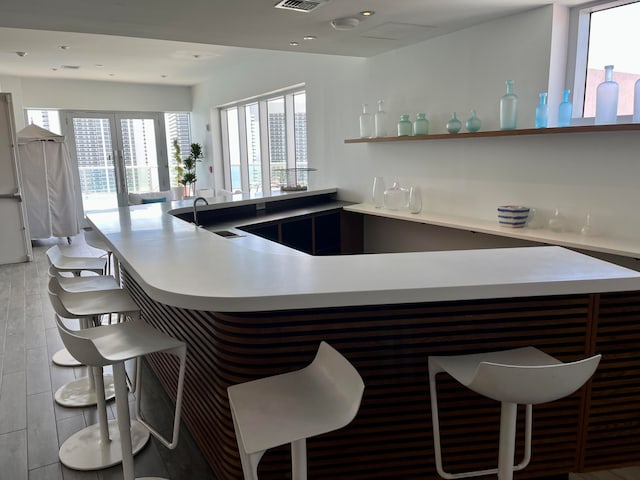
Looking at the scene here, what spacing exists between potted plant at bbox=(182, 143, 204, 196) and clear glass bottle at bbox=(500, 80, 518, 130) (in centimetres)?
701

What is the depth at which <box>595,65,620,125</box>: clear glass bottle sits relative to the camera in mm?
2941

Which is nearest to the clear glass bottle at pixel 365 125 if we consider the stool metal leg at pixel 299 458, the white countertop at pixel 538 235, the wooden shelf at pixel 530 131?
the wooden shelf at pixel 530 131

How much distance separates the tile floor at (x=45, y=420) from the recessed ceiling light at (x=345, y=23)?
8.35ft

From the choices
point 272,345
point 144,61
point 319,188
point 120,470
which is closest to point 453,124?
point 319,188

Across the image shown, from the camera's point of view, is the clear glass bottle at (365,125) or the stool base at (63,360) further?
the clear glass bottle at (365,125)

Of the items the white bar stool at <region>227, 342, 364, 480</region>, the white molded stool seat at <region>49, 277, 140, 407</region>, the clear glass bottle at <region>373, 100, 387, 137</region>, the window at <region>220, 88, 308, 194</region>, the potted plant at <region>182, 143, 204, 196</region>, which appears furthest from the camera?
the potted plant at <region>182, 143, 204, 196</region>

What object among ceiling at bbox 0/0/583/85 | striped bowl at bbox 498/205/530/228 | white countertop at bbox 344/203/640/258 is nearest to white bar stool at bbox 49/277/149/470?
ceiling at bbox 0/0/583/85

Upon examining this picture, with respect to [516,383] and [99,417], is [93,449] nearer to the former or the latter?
[99,417]

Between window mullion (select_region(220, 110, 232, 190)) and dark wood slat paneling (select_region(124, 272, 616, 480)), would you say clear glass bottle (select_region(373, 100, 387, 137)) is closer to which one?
dark wood slat paneling (select_region(124, 272, 616, 480))

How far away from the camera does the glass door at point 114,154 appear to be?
9016 mm

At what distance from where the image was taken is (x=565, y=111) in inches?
126

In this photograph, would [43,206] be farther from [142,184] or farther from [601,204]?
[601,204]

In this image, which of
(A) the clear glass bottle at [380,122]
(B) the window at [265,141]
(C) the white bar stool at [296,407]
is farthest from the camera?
(B) the window at [265,141]

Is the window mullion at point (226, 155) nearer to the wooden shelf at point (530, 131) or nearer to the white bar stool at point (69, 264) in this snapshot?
the wooden shelf at point (530, 131)
